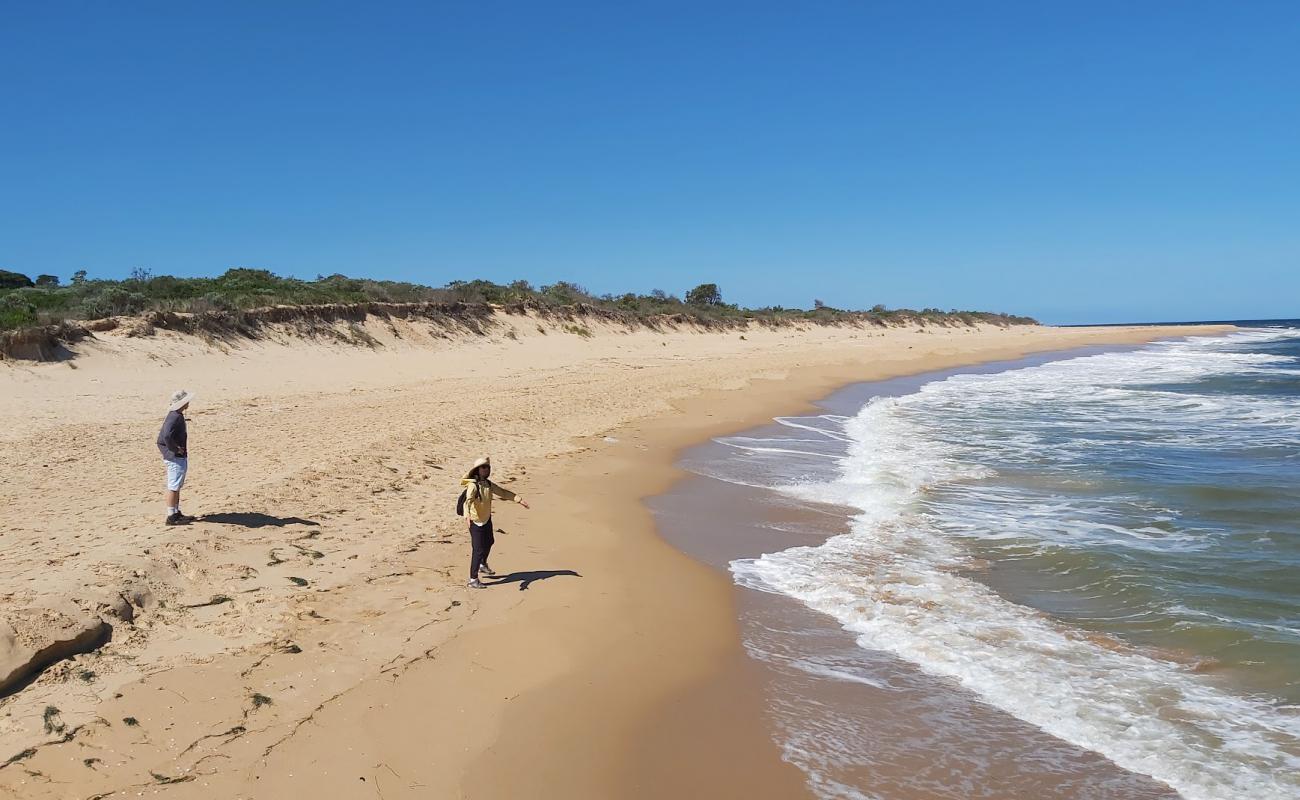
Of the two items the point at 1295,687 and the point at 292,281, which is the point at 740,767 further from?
the point at 292,281

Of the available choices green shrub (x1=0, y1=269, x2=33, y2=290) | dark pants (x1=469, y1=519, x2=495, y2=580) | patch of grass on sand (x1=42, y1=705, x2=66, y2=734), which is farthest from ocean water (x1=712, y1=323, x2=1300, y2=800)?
green shrub (x1=0, y1=269, x2=33, y2=290)

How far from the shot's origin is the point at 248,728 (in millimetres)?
4141

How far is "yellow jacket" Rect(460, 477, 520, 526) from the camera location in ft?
21.6

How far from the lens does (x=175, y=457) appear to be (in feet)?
23.4

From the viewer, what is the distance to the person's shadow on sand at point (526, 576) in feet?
21.9

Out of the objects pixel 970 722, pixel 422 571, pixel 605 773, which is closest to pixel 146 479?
pixel 422 571

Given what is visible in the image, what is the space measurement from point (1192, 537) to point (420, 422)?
432 inches

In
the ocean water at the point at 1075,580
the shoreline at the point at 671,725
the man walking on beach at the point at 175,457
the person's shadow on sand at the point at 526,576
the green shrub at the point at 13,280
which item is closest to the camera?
the shoreline at the point at 671,725

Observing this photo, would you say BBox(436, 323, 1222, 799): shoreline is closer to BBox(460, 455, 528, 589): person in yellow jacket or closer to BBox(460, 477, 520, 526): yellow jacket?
BBox(460, 455, 528, 589): person in yellow jacket

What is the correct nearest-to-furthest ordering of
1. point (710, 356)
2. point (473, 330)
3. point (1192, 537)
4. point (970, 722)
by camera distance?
point (970, 722) < point (1192, 537) < point (473, 330) < point (710, 356)

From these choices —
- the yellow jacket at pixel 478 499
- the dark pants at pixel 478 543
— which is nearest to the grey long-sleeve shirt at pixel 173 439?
the yellow jacket at pixel 478 499

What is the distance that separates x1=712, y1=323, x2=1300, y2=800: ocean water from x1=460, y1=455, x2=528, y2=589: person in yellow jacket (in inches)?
92.2

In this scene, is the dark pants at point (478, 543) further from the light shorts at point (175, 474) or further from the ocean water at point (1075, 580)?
the light shorts at point (175, 474)

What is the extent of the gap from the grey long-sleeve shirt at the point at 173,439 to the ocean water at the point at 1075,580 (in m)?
5.40
